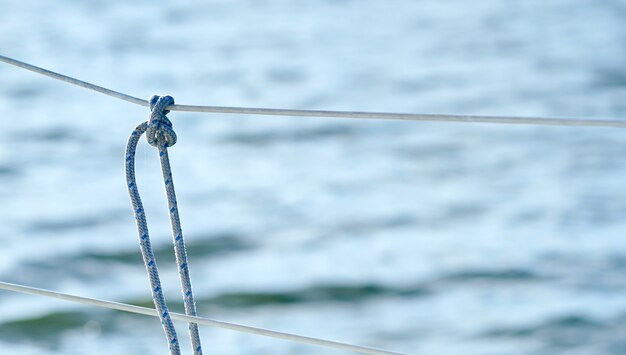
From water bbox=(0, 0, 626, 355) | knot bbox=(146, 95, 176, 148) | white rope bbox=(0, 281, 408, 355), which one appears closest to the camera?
white rope bbox=(0, 281, 408, 355)

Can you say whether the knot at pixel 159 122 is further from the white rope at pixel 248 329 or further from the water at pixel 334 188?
the water at pixel 334 188

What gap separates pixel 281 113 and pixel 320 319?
102 inches

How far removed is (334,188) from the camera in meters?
5.16

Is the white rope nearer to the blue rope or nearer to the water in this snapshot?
the blue rope

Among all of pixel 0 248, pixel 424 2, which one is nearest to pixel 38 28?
pixel 424 2

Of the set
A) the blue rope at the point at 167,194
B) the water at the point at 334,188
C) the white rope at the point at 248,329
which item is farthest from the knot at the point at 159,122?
the water at the point at 334,188

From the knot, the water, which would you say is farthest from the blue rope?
the water

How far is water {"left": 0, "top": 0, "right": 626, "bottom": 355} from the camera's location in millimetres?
3965

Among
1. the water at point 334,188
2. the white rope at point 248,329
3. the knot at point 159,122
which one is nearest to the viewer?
the white rope at point 248,329

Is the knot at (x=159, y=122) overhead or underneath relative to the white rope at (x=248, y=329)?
overhead

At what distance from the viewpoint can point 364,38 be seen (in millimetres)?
8164

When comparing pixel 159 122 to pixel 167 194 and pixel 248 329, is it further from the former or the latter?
pixel 248 329

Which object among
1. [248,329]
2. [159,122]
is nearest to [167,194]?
[159,122]

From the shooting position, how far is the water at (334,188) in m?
3.96
